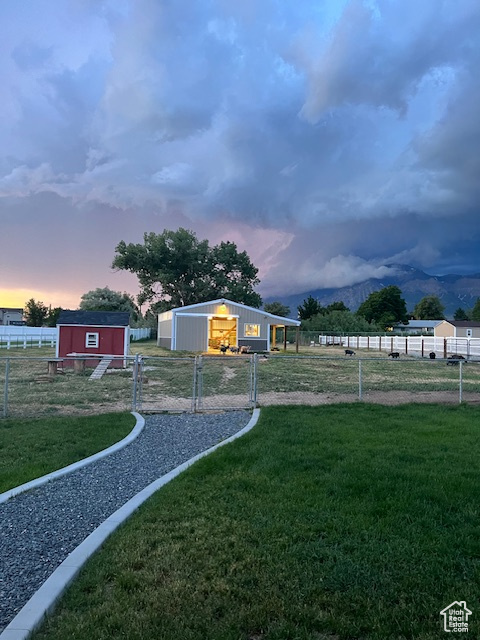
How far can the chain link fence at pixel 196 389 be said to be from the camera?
10.4 meters

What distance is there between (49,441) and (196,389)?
6.37m

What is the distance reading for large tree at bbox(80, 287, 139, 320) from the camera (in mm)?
60125

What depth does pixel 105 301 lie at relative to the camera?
60.7m

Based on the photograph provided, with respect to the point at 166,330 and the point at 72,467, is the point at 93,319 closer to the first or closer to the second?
the point at 166,330

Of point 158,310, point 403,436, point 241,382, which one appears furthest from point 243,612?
point 158,310

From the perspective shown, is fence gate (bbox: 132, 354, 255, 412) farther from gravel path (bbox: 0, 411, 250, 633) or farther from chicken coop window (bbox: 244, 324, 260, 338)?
chicken coop window (bbox: 244, 324, 260, 338)

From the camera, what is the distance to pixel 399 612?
2607 millimetres

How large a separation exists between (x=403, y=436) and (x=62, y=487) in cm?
501

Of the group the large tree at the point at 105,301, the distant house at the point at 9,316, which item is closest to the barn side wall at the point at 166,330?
the large tree at the point at 105,301

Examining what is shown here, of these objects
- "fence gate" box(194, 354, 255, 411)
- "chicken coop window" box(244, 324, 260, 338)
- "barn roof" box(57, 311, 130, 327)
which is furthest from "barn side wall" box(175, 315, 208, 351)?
"fence gate" box(194, 354, 255, 411)

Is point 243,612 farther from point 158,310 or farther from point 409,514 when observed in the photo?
point 158,310

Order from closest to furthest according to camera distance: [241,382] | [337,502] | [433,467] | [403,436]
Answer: [337,502], [433,467], [403,436], [241,382]

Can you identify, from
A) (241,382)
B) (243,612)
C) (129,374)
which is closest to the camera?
(243,612)

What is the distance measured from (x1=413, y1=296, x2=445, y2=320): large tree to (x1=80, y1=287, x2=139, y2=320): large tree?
72.4 m
